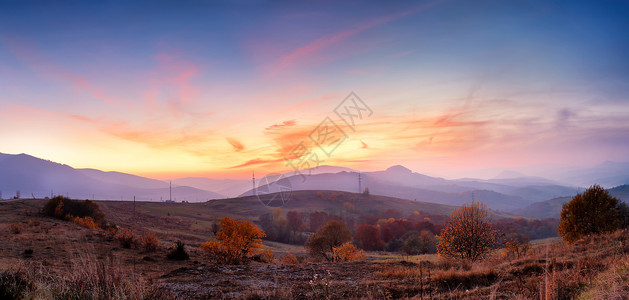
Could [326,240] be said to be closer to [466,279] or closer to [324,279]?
[466,279]

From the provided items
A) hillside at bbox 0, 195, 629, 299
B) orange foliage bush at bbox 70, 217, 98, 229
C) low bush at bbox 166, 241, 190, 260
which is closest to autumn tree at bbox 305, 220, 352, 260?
low bush at bbox 166, 241, 190, 260

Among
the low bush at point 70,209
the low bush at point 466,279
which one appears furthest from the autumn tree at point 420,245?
the low bush at point 70,209

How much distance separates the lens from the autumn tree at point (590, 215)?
29.5 m

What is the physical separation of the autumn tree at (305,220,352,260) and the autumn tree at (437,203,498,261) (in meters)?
14.5

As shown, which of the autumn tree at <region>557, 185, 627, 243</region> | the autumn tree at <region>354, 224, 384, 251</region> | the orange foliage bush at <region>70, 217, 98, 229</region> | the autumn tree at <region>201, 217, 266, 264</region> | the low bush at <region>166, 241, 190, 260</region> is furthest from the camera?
the autumn tree at <region>354, 224, 384, 251</region>

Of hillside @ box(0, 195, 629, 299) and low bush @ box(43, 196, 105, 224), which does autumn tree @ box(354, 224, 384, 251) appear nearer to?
low bush @ box(43, 196, 105, 224)

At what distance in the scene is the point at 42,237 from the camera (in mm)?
22641

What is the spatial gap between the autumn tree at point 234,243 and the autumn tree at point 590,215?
98.3 feet

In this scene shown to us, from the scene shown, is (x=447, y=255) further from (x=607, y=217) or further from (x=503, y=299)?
(x=607, y=217)

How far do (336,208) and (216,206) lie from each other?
5037 cm

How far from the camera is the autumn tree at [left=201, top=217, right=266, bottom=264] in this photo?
72.1 feet

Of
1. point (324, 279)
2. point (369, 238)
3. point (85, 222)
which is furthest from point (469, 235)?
point (369, 238)

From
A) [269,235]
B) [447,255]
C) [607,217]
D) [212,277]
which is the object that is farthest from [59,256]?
[269,235]

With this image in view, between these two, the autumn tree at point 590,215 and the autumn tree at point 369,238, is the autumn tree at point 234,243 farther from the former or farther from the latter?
the autumn tree at point 369,238
